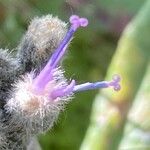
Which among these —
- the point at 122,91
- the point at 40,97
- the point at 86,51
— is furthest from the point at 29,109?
the point at 86,51

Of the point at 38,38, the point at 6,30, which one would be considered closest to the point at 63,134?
the point at 6,30

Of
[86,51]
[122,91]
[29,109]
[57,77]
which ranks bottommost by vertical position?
[29,109]

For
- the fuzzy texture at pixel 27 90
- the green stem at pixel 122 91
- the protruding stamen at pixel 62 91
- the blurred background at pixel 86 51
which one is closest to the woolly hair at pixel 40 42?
the fuzzy texture at pixel 27 90

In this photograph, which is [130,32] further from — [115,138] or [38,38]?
[38,38]

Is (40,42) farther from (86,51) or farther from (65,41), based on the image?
(86,51)

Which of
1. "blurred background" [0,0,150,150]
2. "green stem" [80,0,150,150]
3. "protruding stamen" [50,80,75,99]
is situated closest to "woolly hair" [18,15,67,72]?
"protruding stamen" [50,80,75,99]

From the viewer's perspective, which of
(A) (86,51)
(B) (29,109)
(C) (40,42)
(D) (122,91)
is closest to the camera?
(B) (29,109)
